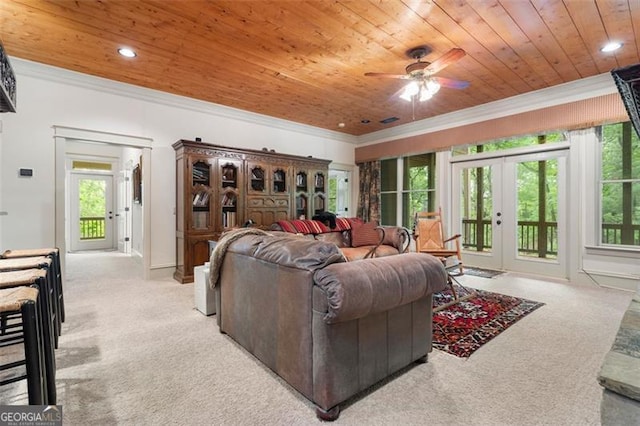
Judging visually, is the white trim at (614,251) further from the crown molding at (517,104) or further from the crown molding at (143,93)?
the crown molding at (143,93)

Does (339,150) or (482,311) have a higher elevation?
(339,150)

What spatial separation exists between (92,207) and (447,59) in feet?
27.8

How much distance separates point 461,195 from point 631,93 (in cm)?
454

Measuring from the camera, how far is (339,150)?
22.1 feet

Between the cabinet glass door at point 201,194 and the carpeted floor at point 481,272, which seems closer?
the cabinet glass door at point 201,194

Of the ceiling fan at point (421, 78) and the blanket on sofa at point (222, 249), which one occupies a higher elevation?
the ceiling fan at point (421, 78)

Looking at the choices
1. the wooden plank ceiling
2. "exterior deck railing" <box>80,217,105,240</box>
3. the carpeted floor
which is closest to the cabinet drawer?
the wooden plank ceiling

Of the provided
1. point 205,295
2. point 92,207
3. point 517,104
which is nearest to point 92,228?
point 92,207

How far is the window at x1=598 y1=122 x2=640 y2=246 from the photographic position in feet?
12.2

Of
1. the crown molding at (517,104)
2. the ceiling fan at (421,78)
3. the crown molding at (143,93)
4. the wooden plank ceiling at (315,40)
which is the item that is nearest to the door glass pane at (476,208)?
the crown molding at (517,104)

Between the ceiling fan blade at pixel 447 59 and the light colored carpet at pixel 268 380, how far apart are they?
7.79ft

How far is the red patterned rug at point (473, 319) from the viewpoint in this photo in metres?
2.32

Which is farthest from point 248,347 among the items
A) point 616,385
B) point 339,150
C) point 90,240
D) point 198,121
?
point 90,240

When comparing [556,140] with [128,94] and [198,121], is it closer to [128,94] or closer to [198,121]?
[198,121]
